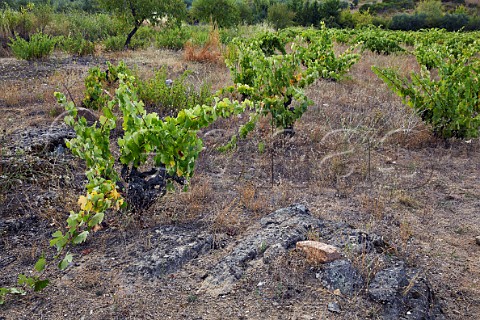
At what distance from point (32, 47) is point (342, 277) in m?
7.09

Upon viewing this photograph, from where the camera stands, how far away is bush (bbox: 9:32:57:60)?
25.0 ft

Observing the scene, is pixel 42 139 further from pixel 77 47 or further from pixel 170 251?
pixel 77 47

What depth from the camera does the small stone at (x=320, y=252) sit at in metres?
2.62

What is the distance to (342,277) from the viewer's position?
252 cm

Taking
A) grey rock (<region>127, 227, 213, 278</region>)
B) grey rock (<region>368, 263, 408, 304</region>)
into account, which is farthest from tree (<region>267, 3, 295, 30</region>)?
grey rock (<region>368, 263, 408, 304</region>)

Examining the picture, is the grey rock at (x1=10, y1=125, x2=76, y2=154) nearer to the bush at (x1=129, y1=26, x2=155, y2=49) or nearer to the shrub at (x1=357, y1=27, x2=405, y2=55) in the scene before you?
the bush at (x1=129, y1=26, x2=155, y2=49)

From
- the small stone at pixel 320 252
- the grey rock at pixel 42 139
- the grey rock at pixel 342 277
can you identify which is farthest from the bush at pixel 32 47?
the grey rock at pixel 342 277

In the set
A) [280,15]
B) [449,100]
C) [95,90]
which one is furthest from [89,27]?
[280,15]

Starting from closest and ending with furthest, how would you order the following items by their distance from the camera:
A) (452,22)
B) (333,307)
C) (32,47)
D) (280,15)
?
(333,307)
(32,47)
(280,15)
(452,22)

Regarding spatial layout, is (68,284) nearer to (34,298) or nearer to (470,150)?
(34,298)

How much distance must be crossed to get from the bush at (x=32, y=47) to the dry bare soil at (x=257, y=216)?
7.47 feet

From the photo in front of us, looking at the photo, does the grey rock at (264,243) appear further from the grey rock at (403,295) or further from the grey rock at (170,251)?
the grey rock at (403,295)

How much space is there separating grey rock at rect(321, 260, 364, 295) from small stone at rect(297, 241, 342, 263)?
0.12 ft

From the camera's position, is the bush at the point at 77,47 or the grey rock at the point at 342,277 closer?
the grey rock at the point at 342,277
